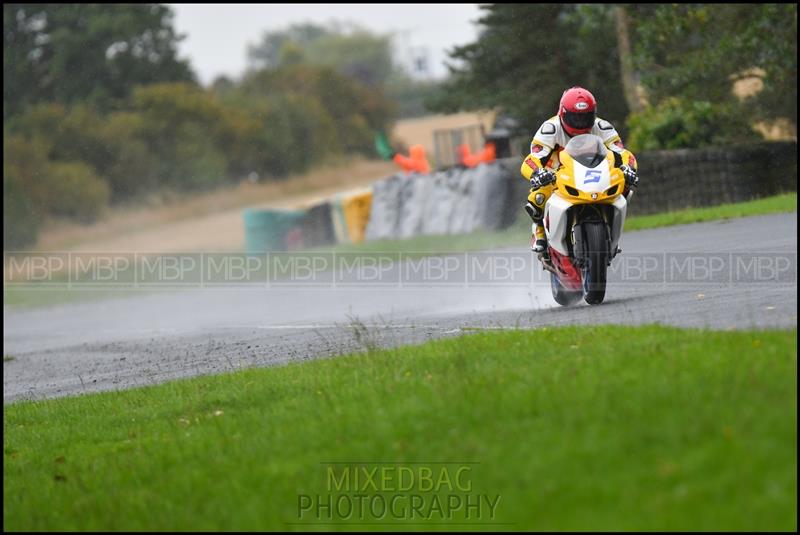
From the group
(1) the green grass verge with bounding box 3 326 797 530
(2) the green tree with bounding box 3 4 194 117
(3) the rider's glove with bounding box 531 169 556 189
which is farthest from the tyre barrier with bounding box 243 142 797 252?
(2) the green tree with bounding box 3 4 194 117

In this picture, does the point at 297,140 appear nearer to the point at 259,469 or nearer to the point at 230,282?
the point at 230,282

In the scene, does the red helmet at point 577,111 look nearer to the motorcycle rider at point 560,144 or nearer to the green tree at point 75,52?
the motorcycle rider at point 560,144

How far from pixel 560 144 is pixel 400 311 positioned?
4952 mm

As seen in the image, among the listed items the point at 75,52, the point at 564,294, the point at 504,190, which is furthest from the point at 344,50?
the point at 564,294

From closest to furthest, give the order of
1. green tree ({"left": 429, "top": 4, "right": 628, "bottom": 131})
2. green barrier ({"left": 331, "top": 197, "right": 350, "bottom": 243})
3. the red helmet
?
1. the red helmet
2. green barrier ({"left": 331, "top": 197, "right": 350, "bottom": 243})
3. green tree ({"left": 429, "top": 4, "right": 628, "bottom": 131})

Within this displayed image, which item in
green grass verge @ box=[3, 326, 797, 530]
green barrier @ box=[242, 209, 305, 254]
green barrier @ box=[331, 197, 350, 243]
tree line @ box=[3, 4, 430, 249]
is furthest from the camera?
tree line @ box=[3, 4, 430, 249]

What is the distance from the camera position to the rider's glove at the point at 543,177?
12.7 metres

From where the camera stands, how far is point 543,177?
12711mm

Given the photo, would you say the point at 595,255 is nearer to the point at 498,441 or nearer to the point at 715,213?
the point at 498,441

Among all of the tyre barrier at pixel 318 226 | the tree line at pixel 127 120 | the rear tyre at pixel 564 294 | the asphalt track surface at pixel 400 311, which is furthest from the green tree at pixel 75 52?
the rear tyre at pixel 564 294

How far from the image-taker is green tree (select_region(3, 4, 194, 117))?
73188mm

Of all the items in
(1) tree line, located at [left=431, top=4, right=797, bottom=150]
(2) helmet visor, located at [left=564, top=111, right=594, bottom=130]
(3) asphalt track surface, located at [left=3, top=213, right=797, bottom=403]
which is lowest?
(3) asphalt track surface, located at [left=3, top=213, right=797, bottom=403]

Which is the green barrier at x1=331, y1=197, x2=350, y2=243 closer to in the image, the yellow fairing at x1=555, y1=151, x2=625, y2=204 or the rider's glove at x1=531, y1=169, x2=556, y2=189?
the rider's glove at x1=531, y1=169, x2=556, y2=189

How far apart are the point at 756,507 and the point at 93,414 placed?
250 inches
